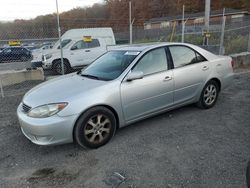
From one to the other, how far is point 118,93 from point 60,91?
89 cm

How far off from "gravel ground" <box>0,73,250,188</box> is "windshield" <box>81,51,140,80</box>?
1048mm

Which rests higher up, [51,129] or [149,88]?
[149,88]

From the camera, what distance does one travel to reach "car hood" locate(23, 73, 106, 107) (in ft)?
10.5

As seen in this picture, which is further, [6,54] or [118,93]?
[6,54]

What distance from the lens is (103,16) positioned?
2122cm

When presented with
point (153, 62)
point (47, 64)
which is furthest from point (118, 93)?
point (47, 64)

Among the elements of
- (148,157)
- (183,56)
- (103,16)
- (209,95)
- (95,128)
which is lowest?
(148,157)

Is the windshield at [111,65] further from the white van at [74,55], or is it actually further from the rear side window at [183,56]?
the white van at [74,55]

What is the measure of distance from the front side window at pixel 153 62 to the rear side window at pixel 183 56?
235mm

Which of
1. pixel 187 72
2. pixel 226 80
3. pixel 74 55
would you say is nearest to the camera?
pixel 187 72

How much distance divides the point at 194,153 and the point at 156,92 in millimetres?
1215

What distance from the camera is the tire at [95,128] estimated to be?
3.19 m

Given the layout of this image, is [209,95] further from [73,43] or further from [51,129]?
[73,43]

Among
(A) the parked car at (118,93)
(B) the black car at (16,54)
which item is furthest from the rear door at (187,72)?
(B) the black car at (16,54)
